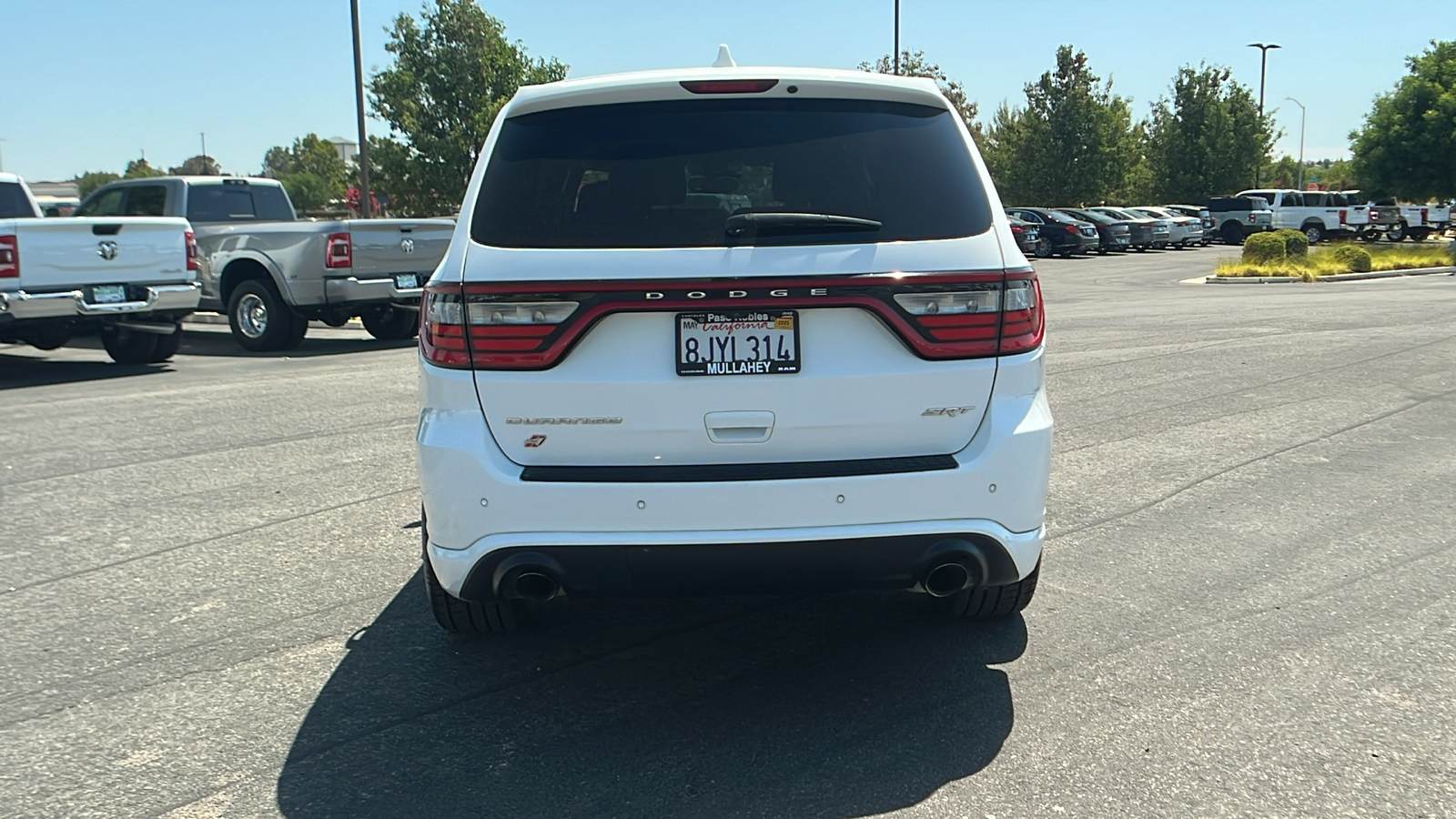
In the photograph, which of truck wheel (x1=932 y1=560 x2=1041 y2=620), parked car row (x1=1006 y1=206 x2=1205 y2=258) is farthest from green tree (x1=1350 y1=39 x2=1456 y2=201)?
truck wheel (x1=932 y1=560 x2=1041 y2=620)

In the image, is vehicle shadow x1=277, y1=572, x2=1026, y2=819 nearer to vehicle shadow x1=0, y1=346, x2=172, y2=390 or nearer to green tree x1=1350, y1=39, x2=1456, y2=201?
vehicle shadow x1=0, y1=346, x2=172, y2=390

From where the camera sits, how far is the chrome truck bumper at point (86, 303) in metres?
11.2

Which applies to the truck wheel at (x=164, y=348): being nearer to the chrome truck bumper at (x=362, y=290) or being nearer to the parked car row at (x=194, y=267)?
the parked car row at (x=194, y=267)

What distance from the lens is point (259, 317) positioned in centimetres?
1418

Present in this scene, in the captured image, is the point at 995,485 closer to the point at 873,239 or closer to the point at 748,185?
the point at 873,239

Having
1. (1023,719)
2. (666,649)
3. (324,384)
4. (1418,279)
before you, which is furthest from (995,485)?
(1418,279)

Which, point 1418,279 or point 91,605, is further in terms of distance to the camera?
point 1418,279

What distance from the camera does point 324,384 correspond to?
10773 mm

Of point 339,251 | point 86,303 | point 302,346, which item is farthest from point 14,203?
point 339,251

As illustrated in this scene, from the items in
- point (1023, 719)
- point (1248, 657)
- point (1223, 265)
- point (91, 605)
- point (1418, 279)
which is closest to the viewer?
point (1023, 719)

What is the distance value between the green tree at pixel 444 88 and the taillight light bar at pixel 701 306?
41.2 m

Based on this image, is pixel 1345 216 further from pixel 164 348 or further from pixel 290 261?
pixel 164 348

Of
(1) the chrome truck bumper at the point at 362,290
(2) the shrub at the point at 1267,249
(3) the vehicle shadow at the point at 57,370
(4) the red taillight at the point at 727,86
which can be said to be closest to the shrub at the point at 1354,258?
(2) the shrub at the point at 1267,249

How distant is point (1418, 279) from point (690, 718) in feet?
85.3
